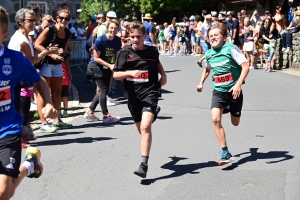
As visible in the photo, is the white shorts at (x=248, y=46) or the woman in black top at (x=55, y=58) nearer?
the woman in black top at (x=55, y=58)

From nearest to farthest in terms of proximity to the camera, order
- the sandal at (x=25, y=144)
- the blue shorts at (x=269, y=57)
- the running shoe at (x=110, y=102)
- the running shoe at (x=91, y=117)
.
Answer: the sandal at (x=25, y=144) < the running shoe at (x=91, y=117) < the running shoe at (x=110, y=102) < the blue shorts at (x=269, y=57)

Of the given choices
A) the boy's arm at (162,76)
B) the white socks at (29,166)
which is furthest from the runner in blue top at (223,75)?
the white socks at (29,166)

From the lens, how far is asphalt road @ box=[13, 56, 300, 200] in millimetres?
5840

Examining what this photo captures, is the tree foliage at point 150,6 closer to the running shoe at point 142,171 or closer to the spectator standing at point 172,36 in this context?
the spectator standing at point 172,36

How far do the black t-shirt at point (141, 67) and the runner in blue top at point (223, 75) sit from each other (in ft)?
2.62

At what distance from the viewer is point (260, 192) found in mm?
5738

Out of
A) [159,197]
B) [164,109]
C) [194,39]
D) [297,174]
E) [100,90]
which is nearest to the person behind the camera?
[159,197]

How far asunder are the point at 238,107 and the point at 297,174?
110 cm

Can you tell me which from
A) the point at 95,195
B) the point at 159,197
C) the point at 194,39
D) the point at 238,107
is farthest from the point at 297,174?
the point at 194,39

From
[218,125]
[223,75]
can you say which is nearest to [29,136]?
[218,125]

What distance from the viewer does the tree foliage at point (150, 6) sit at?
44.2 meters

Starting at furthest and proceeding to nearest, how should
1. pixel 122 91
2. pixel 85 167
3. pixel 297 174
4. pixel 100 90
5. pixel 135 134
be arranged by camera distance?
pixel 122 91 → pixel 100 90 → pixel 135 134 → pixel 85 167 → pixel 297 174

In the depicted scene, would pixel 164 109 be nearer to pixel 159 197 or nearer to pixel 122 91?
pixel 122 91

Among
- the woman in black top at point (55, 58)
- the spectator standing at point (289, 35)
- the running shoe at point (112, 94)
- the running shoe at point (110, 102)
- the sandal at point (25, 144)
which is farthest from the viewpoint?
the spectator standing at point (289, 35)
